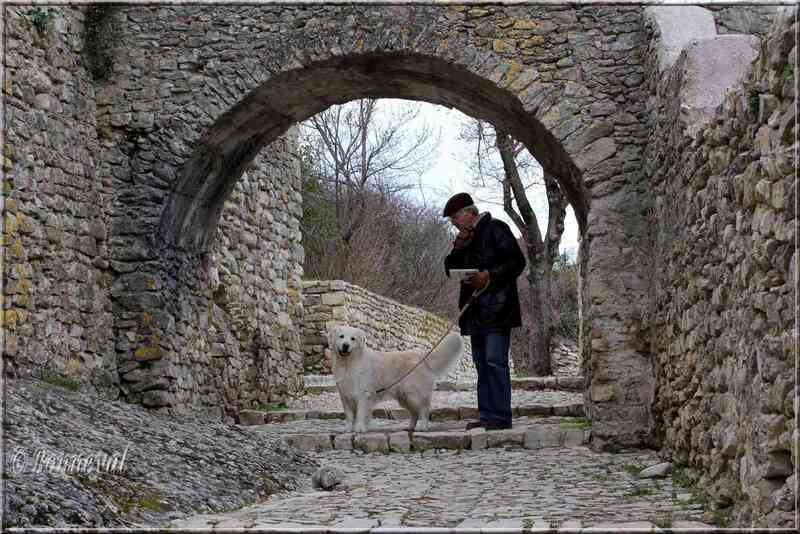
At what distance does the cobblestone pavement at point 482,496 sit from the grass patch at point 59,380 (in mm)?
1817

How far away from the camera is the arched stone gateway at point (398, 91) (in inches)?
297

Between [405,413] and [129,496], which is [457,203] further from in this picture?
[129,496]

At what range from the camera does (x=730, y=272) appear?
436 centimetres

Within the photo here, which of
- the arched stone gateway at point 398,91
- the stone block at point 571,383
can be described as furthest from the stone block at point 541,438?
the stone block at point 571,383

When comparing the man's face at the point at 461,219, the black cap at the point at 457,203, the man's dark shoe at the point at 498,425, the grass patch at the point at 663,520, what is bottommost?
the grass patch at the point at 663,520

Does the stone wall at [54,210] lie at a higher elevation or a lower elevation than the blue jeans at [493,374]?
higher

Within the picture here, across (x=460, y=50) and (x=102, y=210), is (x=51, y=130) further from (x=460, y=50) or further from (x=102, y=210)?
(x=460, y=50)

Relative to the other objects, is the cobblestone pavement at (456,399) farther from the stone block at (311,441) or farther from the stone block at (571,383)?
the stone block at (311,441)

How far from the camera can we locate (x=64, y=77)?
773 centimetres

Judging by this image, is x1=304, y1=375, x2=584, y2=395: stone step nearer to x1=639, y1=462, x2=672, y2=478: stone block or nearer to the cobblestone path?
the cobblestone path

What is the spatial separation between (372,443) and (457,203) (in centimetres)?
198

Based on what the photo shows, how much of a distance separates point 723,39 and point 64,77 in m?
4.79

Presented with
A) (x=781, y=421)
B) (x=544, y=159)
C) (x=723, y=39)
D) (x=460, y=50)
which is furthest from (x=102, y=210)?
(x=781, y=421)

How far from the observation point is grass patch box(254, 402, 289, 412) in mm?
10625
